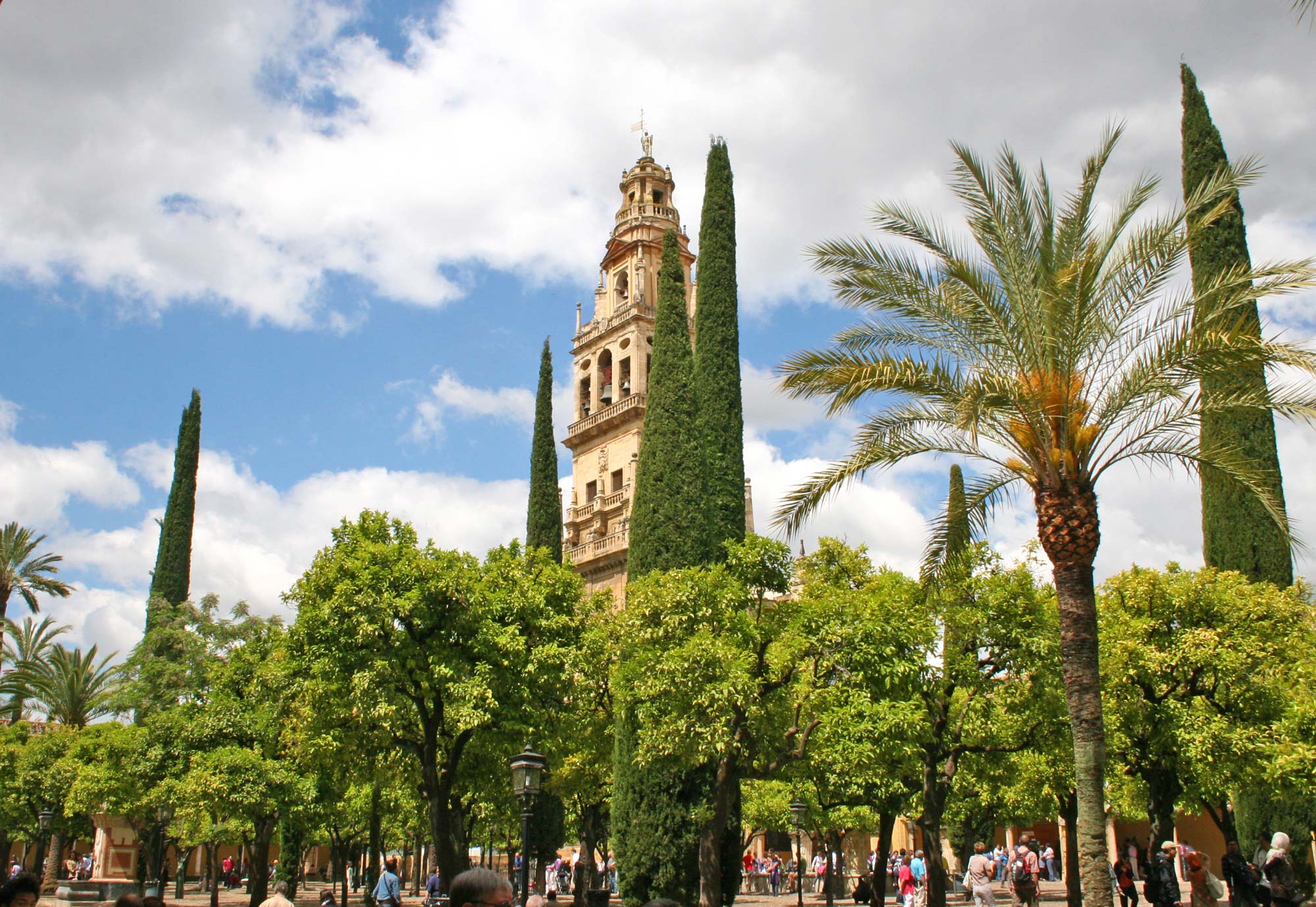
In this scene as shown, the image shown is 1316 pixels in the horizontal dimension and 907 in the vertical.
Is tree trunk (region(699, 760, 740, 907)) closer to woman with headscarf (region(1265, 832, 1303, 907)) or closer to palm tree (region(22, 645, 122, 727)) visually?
woman with headscarf (region(1265, 832, 1303, 907))

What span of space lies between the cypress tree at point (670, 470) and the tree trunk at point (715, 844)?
4545mm

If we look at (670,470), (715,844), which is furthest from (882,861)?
(670,470)

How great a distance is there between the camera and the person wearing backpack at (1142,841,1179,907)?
16.5 meters

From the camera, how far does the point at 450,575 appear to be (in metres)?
21.4

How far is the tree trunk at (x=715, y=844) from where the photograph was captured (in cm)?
1931

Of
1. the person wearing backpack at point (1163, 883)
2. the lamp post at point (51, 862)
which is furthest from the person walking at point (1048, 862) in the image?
the lamp post at point (51, 862)

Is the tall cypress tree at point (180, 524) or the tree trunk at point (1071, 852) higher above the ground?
the tall cypress tree at point (180, 524)

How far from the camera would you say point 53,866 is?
3894 cm

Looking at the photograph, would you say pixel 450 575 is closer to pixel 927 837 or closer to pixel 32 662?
pixel 927 837

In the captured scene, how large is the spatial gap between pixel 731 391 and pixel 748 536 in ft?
25.3

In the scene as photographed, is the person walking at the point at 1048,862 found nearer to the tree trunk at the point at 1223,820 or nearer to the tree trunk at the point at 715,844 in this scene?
the tree trunk at the point at 1223,820

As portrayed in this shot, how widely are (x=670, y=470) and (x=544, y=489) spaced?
50.4ft

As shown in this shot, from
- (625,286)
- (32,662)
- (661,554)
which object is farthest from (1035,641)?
(32,662)

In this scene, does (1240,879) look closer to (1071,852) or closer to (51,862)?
(1071,852)
